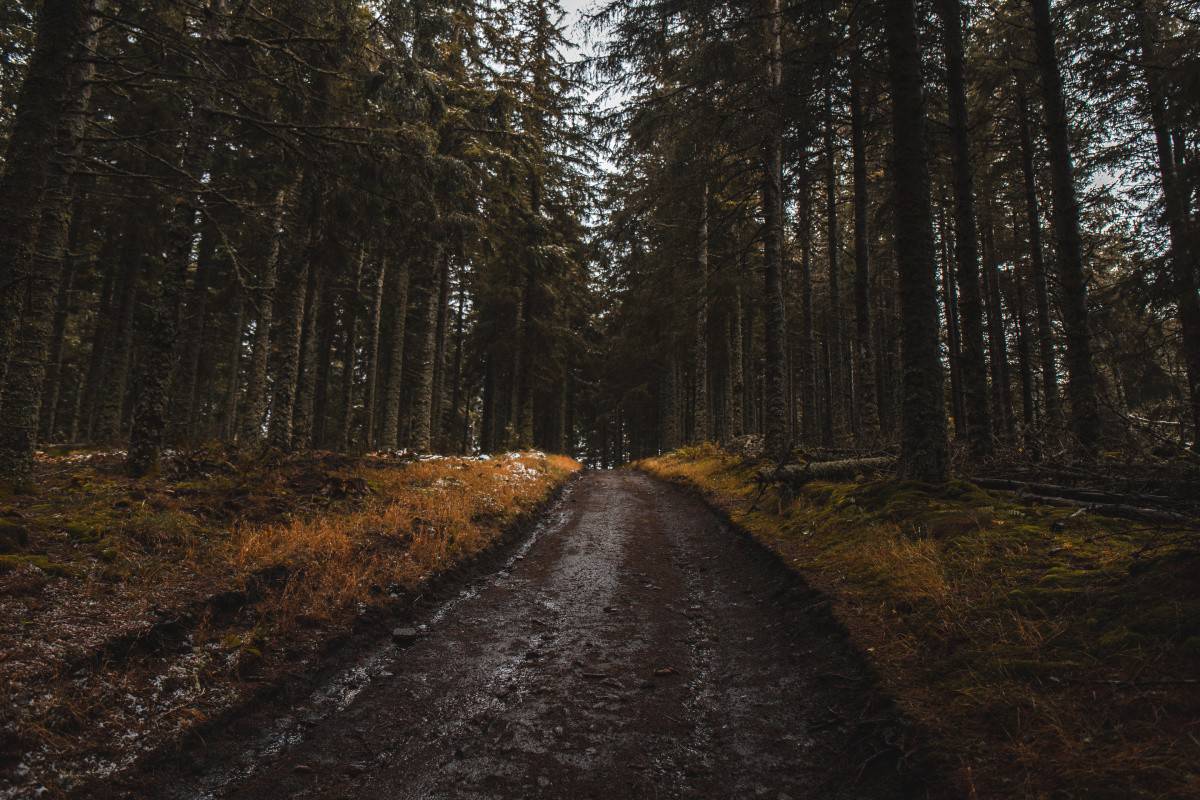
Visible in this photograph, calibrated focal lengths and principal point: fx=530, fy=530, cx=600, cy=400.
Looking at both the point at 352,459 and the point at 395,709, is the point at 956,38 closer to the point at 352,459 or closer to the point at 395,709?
the point at 395,709

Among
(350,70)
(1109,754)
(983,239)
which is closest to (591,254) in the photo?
(350,70)

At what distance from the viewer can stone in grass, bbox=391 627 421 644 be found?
17.4 ft

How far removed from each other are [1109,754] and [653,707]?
266 cm

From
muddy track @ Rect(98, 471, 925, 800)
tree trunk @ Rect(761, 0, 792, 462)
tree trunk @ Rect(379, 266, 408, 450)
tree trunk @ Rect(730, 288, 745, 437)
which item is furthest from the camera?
tree trunk @ Rect(730, 288, 745, 437)

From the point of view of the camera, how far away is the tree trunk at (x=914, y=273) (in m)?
7.30

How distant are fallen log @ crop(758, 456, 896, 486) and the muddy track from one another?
13.8 feet

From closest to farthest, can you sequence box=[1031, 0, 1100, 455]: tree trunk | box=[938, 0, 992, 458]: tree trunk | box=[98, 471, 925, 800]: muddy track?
box=[98, 471, 925, 800]: muddy track, box=[1031, 0, 1100, 455]: tree trunk, box=[938, 0, 992, 458]: tree trunk

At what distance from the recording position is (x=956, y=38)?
9.90 meters

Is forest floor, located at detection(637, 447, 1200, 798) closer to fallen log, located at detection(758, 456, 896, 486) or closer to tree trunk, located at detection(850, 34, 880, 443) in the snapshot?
fallen log, located at detection(758, 456, 896, 486)

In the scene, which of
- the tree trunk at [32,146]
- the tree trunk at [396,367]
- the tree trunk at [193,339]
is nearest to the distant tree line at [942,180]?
the tree trunk at [396,367]

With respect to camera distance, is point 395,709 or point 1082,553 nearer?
point 395,709

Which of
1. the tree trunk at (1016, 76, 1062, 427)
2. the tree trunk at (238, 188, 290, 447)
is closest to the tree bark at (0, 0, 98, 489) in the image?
the tree trunk at (238, 188, 290, 447)

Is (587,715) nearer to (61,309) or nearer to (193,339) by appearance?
(193,339)

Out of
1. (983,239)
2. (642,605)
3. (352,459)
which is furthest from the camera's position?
(983,239)
